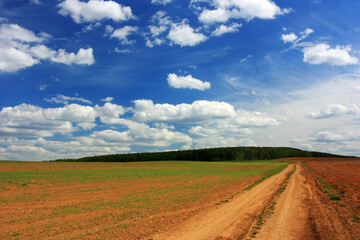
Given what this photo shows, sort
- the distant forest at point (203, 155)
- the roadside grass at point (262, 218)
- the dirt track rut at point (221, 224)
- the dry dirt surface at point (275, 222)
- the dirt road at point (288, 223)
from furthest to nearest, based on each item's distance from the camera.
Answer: the distant forest at point (203, 155)
the roadside grass at point (262, 218)
the dirt track rut at point (221, 224)
the dry dirt surface at point (275, 222)
the dirt road at point (288, 223)

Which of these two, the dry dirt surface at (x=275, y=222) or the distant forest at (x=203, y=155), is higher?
the dry dirt surface at (x=275, y=222)

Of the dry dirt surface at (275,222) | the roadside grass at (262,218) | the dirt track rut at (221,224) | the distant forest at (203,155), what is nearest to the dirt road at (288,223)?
the dry dirt surface at (275,222)

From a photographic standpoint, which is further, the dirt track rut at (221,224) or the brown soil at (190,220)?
the brown soil at (190,220)

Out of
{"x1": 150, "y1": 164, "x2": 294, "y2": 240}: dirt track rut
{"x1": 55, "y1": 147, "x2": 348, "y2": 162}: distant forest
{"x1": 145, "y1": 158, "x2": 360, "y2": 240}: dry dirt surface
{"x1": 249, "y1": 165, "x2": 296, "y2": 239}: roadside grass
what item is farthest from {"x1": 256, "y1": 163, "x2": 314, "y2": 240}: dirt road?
{"x1": 55, "y1": 147, "x2": 348, "y2": 162}: distant forest

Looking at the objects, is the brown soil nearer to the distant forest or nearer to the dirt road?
the dirt road

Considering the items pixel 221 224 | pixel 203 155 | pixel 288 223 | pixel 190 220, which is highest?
pixel 288 223

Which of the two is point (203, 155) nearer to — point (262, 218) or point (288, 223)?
point (262, 218)

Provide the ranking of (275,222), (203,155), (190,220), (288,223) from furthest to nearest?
(203,155), (190,220), (275,222), (288,223)

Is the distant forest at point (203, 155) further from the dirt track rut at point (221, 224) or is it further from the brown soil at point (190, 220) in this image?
the dirt track rut at point (221, 224)

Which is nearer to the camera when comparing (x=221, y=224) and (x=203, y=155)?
(x=221, y=224)

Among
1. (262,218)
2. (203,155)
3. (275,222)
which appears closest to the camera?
(275,222)

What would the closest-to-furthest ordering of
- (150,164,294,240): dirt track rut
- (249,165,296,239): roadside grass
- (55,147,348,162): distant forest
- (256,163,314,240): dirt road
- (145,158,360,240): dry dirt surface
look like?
(256,163,314,240): dirt road
(145,158,360,240): dry dirt surface
(150,164,294,240): dirt track rut
(249,165,296,239): roadside grass
(55,147,348,162): distant forest

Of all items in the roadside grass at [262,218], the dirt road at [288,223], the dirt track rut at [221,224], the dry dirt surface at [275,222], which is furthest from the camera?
the roadside grass at [262,218]

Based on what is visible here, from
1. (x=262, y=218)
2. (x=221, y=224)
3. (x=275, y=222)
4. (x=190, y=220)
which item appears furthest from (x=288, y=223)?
(x=190, y=220)
